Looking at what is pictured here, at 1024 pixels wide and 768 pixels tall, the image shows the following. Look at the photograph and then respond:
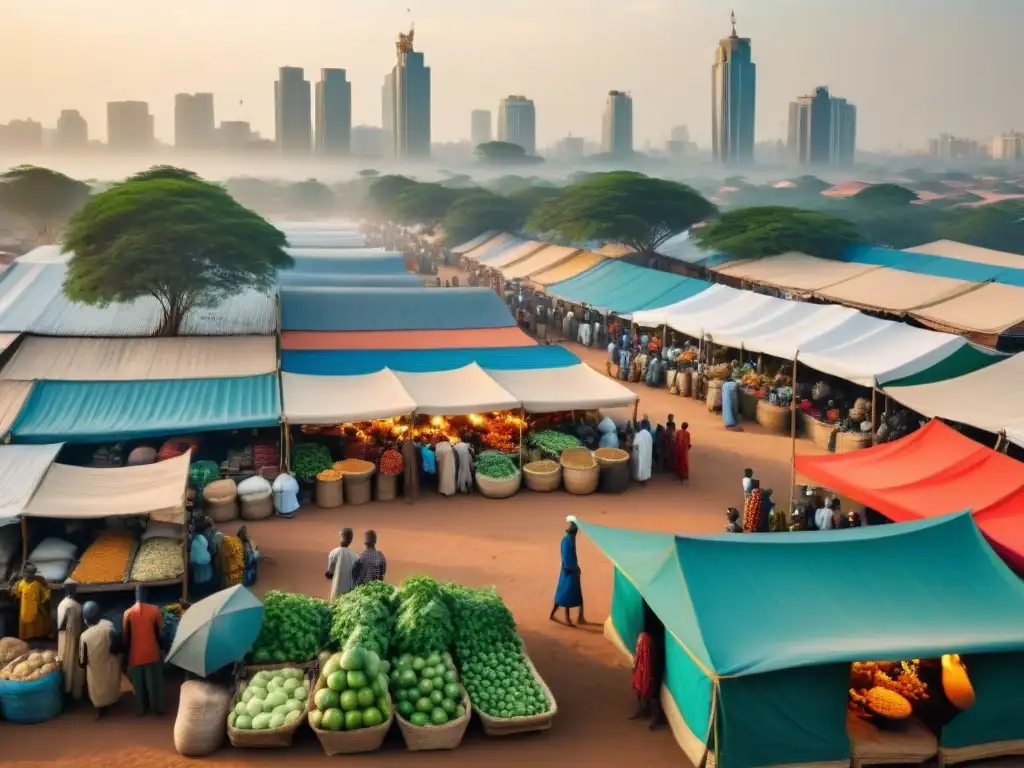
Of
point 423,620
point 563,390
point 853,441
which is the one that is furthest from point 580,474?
point 423,620

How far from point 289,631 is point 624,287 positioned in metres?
19.1

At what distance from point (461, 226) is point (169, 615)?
4557cm

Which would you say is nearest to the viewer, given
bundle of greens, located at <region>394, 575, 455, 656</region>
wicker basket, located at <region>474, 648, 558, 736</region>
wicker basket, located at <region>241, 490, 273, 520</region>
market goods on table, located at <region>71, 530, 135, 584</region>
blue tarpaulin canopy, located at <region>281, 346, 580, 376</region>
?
wicker basket, located at <region>474, 648, 558, 736</region>

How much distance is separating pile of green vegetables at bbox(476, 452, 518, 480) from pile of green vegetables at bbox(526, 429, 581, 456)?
2.29 ft

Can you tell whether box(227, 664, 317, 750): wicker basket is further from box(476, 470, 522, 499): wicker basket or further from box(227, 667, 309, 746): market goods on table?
box(476, 470, 522, 499): wicker basket

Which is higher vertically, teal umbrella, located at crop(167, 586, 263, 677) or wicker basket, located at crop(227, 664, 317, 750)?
teal umbrella, located at crop(167, 586, 263, 677)

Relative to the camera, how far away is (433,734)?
704cm

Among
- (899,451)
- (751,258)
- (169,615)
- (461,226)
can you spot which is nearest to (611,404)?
(899,451)

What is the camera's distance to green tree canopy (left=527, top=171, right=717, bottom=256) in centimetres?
3919

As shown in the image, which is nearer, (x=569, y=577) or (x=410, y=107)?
(x=569, y=577)

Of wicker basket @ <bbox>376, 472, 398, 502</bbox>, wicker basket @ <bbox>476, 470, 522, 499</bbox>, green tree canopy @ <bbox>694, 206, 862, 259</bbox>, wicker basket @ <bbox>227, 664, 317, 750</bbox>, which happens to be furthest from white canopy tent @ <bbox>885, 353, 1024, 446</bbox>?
green tree canopy @ <bbox>694, 206, 862, 259</bbox>

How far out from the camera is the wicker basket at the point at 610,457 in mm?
13562

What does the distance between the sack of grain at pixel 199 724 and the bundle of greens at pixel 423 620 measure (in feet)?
4.71

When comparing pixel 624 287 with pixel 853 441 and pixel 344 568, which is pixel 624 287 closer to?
pixel 853 441
